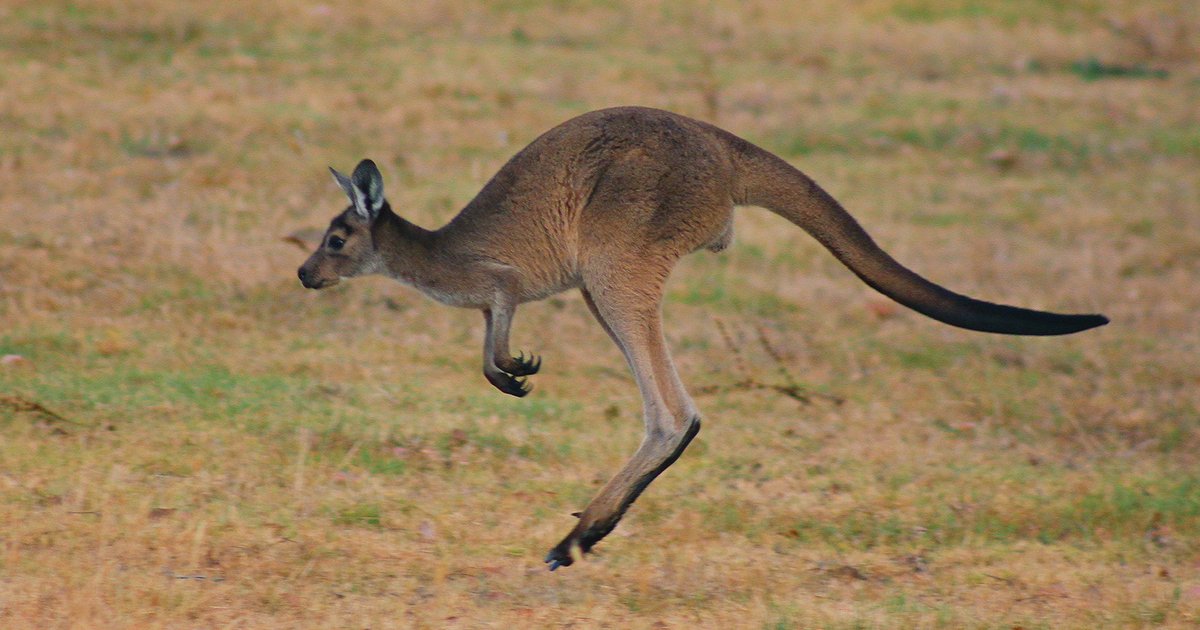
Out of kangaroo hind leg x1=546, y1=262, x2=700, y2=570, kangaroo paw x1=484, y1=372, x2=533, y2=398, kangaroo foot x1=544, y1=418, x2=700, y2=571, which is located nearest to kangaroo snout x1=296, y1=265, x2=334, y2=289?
kangaroo paw x1=484, y1=372, x2=533, y2=398

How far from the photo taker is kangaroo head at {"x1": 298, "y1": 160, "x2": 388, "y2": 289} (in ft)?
18.9

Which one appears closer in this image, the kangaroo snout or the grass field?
the grass field

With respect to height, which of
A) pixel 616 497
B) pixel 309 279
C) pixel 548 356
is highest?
pixel 309 279

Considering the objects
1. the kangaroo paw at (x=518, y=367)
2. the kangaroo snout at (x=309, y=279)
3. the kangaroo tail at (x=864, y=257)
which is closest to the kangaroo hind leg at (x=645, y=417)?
the kangaroo paw at (x=518, y=367)

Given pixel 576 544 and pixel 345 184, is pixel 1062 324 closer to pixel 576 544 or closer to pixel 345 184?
pixel 576 544

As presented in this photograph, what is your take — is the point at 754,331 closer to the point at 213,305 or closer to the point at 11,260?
the point at 213,305

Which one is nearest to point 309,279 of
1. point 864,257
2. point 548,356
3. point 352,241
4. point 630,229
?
point 352,241

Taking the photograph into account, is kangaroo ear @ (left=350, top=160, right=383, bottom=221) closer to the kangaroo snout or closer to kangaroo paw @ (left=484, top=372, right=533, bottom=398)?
the kangaroo snout

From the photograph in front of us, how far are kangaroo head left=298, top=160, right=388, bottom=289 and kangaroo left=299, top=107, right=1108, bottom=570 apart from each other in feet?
0.13

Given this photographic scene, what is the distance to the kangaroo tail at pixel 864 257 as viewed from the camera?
4848 mm

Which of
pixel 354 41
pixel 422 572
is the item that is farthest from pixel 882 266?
pixel 354 41

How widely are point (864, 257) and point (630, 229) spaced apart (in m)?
0.84

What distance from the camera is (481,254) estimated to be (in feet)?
18.8

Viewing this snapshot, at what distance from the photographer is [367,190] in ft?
18.9
